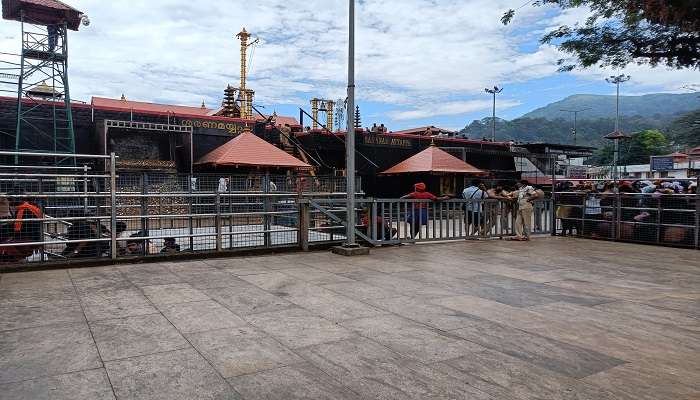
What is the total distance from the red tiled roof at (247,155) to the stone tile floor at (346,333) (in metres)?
12.3

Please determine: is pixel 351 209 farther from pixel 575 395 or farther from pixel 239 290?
pixel 575 395

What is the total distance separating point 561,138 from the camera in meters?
131

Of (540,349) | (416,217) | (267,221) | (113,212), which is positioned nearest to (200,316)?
(540,349)

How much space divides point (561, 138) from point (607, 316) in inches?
5418

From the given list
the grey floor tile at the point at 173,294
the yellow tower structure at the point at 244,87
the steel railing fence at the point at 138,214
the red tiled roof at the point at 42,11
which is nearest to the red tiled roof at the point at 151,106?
the yellow tower structure at the point at 244,87

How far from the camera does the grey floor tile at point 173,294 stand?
596 centimetres

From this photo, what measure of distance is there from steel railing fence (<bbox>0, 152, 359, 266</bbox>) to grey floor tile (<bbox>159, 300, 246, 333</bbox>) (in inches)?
126

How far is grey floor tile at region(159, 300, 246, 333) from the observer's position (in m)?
4.91

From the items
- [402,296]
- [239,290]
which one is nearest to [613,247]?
[402,296]

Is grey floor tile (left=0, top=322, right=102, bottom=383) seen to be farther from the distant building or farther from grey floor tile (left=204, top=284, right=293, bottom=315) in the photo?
the distant building

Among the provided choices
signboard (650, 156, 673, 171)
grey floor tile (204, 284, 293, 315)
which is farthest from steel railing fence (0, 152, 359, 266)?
signboard (650, 156, 673, 171)

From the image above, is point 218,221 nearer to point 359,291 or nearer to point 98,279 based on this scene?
point 98,279

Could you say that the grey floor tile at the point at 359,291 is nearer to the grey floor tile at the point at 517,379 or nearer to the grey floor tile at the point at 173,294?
the grey floor tile at the point at 173,294

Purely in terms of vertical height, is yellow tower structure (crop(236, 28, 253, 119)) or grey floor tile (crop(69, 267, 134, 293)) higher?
yellow tower structure (crop(236, 28, 253, 119))
